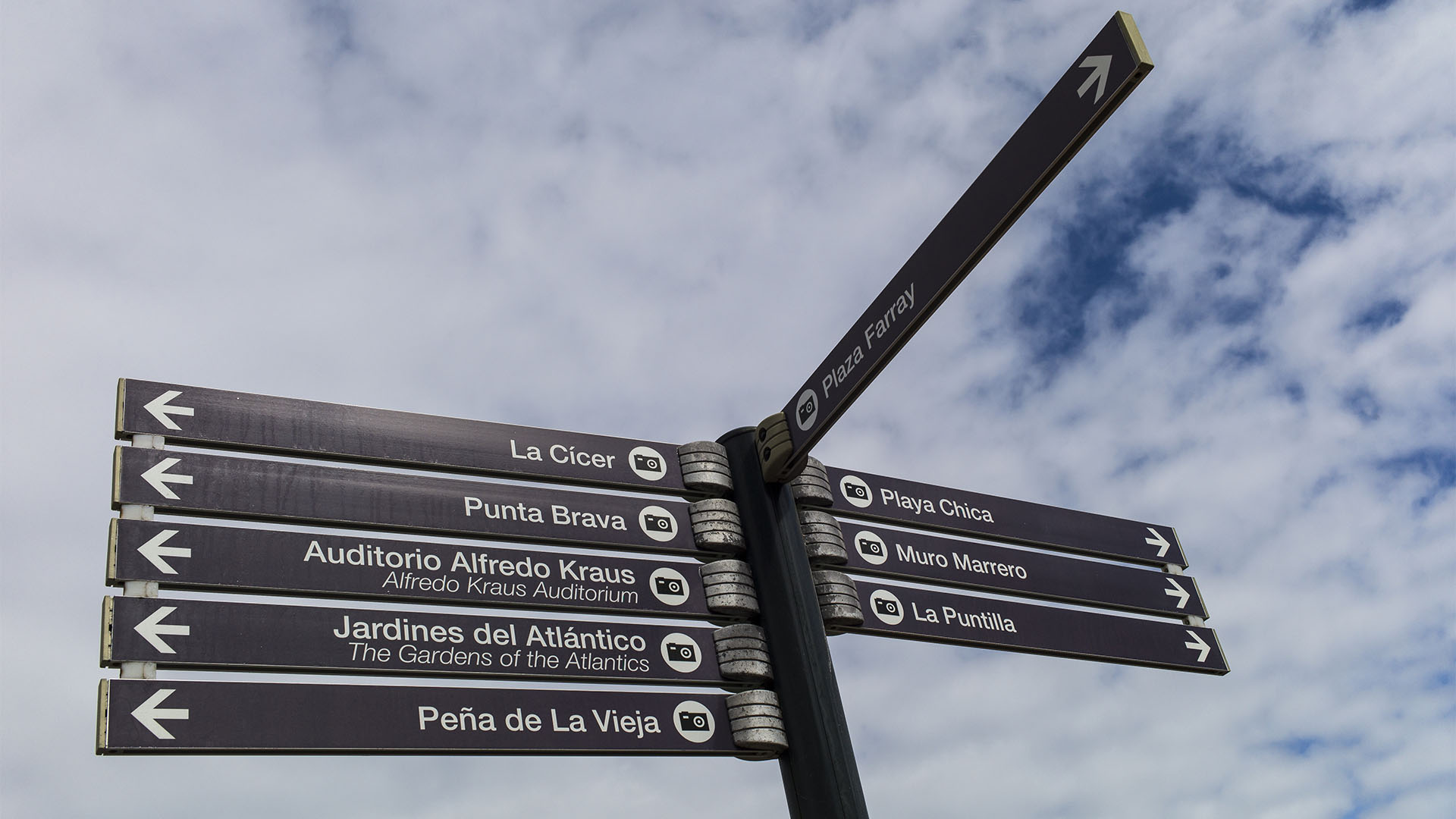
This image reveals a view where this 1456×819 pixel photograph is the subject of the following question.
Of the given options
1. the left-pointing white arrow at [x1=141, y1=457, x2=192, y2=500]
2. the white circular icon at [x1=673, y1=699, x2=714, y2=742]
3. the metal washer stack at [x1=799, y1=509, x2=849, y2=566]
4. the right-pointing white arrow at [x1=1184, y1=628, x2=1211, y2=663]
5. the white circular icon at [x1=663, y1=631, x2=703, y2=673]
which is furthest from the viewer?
the right-pointing white arrow at [x1=1184, y1=628, x2=1211, y2=663]

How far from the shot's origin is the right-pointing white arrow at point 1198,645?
6.12m

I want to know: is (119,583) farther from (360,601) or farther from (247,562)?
(360,601)

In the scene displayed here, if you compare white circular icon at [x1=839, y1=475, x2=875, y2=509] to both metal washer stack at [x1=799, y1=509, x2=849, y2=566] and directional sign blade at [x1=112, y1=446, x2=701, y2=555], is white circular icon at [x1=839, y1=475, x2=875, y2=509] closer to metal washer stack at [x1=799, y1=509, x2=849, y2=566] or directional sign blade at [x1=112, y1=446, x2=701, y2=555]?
metal washer stack at [x1=799, y1=509, x2=849, y2=566]

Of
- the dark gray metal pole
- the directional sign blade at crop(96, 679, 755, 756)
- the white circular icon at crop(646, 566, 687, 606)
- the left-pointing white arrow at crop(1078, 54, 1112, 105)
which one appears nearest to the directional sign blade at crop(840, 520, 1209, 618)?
the dark gray metal pole

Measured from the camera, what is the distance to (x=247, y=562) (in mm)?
4293

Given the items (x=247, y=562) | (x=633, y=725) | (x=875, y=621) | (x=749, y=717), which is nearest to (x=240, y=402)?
(x=247, y=562)

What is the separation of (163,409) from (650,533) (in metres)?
1.94

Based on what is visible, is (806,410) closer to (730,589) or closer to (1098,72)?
(730,589)

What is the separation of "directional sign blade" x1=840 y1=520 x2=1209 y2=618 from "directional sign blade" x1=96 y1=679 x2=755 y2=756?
3.66 feet

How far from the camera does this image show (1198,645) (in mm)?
6152

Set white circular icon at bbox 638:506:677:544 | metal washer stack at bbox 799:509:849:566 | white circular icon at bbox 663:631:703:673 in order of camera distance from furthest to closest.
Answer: metal washer stack at bbox 799:509:849:566 → white circular icon at bbox 638:506:677:544 → white circular icon at bbox 663:631:703:673

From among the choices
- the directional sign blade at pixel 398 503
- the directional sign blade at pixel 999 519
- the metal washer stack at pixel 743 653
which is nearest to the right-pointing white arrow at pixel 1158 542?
the directional sign blade at pixel 999 519

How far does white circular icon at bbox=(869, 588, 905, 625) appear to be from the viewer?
5312 millimetres

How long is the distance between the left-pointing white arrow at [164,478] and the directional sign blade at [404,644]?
0.42 meters
